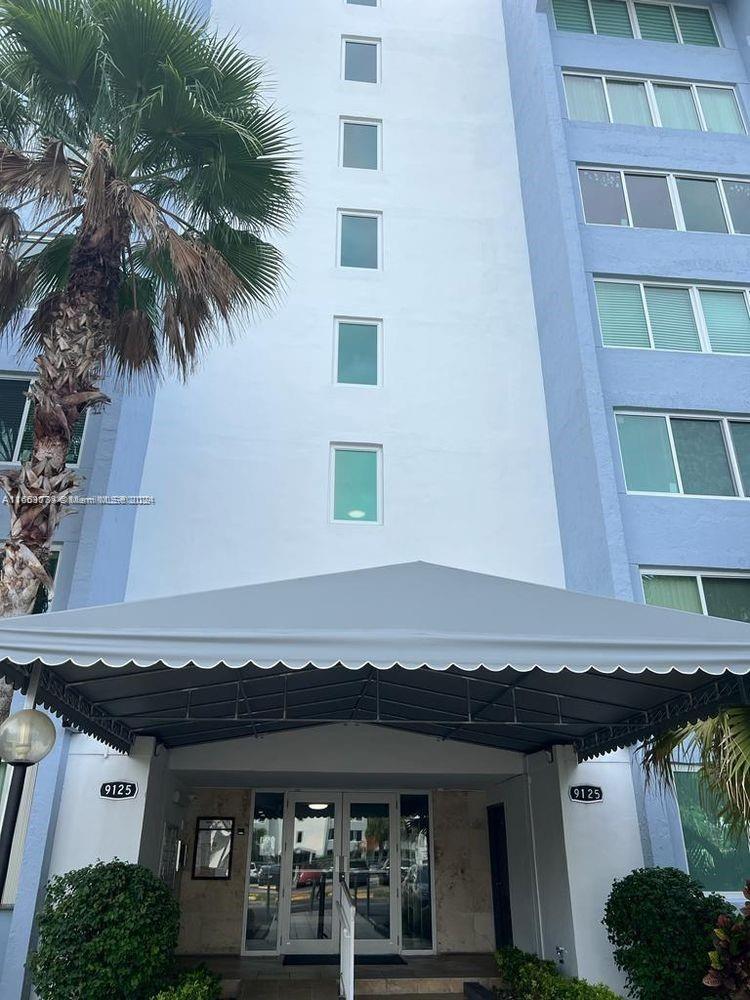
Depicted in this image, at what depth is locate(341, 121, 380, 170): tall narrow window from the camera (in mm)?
15648

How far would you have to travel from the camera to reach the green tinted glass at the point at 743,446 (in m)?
12.8

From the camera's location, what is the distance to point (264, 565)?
471 inches

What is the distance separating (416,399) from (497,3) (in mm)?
11403

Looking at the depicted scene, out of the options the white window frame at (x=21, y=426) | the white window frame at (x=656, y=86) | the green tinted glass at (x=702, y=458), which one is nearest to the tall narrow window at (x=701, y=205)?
the white window frame at (x=656, y=86)

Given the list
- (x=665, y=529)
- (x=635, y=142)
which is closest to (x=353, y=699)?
(x=665, y=529)

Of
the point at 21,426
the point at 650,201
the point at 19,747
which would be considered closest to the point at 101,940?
the point at 19,747

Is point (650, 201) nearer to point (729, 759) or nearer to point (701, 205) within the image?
point (701, 205)

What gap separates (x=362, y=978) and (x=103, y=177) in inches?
431

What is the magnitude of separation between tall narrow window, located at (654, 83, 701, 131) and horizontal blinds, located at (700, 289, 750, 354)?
4.13 m

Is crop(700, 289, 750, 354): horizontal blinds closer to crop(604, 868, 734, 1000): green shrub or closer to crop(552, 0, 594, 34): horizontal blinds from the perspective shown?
crop(552, 0, 594, 34): horizontal blinds

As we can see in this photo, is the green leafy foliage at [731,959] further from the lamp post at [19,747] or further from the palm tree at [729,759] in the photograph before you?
the lamp post at [19,747]

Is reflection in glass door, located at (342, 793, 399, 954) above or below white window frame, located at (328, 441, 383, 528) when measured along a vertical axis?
below

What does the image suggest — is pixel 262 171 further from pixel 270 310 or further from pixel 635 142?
pixel 635 142

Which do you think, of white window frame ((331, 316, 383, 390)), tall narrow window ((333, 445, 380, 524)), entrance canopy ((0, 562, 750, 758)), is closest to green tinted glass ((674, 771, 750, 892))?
entrance canopy ((0, 562, 750, 758))
